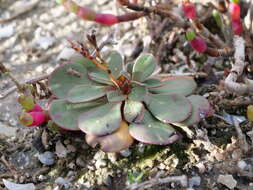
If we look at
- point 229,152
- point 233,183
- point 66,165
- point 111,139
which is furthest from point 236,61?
point 66,165

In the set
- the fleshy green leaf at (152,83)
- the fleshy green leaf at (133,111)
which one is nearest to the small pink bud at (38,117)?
the fleshy green leaf at (133,111)

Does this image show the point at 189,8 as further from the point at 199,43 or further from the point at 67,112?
the point at 67,112

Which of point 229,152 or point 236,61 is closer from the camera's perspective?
point 229,152

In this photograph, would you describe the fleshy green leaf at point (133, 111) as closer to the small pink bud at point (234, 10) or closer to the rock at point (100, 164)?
the rock at point (100, 164)

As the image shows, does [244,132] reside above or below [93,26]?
below

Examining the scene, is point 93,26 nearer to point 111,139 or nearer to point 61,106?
point 61,106

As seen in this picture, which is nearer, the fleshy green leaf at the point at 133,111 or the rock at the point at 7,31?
the fleshy green leaf at the point at 133,111

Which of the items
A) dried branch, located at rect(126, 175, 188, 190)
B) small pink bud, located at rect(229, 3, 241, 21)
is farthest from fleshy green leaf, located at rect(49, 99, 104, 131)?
small pink bud, located at rect(229, 3, 241, 21)
